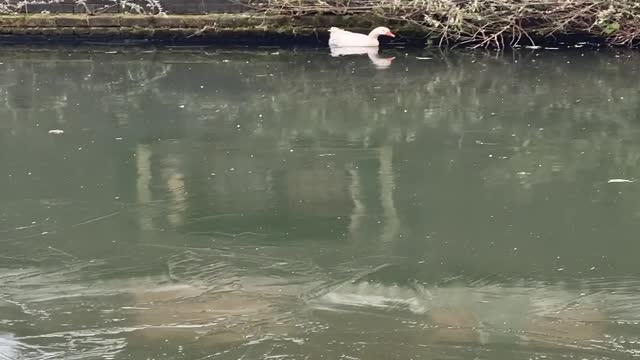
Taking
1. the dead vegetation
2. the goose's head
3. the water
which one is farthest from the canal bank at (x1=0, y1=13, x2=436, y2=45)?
the water

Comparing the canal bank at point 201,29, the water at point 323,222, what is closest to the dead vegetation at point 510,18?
the canal bank at point 201,29

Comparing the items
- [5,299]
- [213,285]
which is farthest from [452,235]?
[5,299]

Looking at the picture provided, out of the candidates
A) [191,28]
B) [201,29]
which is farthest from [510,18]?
[191,28]

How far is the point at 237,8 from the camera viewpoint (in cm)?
1219

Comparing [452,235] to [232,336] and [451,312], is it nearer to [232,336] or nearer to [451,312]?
[451,312]

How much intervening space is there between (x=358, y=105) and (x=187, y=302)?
4292 millimetres

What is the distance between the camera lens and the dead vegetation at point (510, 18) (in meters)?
11.1

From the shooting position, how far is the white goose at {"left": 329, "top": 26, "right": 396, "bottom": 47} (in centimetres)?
1127

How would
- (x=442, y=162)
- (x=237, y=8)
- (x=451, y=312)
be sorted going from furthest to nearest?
(x=237, y=8)
(x=442, y=162)
(x=451, y=312)

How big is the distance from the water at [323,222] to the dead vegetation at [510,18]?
108 inches

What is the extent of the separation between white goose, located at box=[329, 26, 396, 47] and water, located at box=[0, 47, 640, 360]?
2551 mm

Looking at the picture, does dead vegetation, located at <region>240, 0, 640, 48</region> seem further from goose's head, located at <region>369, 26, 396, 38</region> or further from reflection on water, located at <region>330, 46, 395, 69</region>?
reflection on water, located at <region>330, 46, 395, 69</region>

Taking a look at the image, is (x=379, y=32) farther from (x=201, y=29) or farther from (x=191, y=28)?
(x=191, y=28)

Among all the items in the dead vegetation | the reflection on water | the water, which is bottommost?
the water
